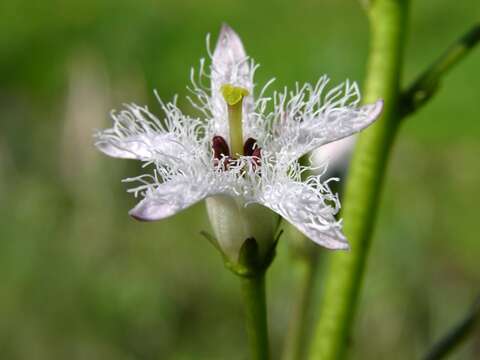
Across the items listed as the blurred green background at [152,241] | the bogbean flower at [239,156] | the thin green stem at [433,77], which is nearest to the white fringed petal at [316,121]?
the bogbean flower at [239,156]

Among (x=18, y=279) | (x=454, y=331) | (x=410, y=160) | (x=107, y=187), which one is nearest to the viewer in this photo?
(x=454, y=331)

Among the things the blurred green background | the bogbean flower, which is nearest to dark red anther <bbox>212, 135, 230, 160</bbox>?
the bogbean flower

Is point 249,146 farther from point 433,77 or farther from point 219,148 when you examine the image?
point 433,77

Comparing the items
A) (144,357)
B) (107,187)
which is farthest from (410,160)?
(144,357)

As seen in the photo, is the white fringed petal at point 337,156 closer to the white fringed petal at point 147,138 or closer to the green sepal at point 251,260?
the white fringed petal at point 147,138

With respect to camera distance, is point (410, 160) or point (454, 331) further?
point (410, 160)

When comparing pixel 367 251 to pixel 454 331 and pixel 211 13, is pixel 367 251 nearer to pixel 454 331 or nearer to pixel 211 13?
pixel 454 331

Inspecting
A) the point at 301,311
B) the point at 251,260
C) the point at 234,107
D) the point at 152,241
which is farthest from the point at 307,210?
the point at 152,241
